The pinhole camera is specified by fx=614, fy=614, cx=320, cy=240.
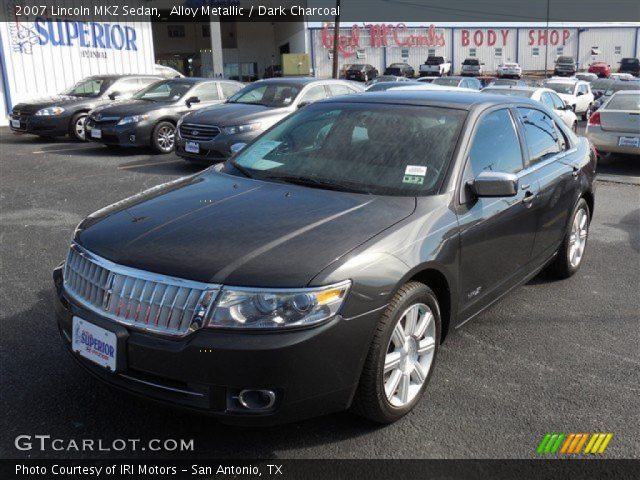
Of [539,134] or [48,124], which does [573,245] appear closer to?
[539,134]

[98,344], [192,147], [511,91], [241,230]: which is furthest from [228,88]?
[98,344]

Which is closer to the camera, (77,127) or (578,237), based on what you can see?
(578,237)

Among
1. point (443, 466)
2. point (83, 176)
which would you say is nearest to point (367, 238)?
point (443, 466)

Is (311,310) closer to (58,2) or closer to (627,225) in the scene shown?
(627,225)

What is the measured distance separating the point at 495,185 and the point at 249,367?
1.76 m

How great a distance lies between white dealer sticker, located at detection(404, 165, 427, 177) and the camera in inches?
139

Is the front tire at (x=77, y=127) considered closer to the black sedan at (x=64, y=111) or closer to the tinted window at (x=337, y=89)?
the black sedan at (x=64, y=111)

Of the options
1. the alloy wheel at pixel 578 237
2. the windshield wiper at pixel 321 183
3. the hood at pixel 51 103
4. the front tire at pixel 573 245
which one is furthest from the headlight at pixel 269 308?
the hood at pixel 51 103

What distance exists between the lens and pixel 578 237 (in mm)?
5355

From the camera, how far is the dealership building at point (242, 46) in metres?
18.3

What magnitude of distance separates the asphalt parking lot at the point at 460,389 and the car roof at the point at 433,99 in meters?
1.49

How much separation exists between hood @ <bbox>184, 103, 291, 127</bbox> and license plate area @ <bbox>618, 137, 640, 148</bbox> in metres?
5.83

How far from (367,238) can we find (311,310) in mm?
514

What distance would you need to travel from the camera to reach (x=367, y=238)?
288 centimetres
